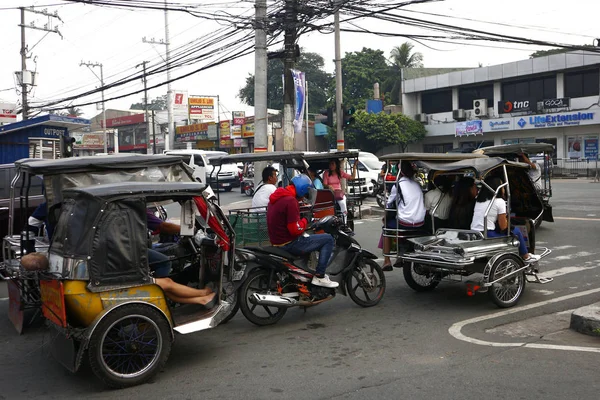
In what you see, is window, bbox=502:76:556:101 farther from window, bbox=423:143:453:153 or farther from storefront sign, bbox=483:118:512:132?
window, bbox=423:143:453:153

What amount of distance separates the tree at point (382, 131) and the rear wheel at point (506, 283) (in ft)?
112

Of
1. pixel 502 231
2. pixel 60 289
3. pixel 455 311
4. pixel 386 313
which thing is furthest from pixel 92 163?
pixel 502 231

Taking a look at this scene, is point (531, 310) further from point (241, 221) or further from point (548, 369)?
point (241, 221)

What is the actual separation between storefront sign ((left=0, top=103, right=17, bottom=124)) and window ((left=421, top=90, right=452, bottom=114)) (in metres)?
28.5

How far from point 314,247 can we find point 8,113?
27196mm

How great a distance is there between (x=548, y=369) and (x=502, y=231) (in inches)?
105

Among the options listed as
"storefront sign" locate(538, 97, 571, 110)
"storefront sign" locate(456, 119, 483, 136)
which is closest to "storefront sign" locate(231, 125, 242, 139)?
"storefront sign" locate(456, 119, 483, 136)

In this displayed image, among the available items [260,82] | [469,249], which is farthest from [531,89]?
[469,249]

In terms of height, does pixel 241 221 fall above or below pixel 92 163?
below

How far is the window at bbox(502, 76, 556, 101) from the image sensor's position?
37.0m

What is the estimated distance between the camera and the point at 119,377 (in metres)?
4.76

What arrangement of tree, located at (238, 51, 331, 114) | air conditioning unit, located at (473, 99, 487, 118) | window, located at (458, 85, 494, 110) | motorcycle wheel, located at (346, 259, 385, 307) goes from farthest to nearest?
tree, located at (238, 51, 331, 114), window, located at (458, 85, 494, 110), air conditioning unit, located at (473, 99, 487, 118), motorcycle wheel, located at (346, 259, 385, 307)

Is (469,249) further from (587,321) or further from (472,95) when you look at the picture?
(472,95)

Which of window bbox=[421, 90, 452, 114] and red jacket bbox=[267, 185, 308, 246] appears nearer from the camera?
red jacket bbox=[267, 185, 308, 246]
